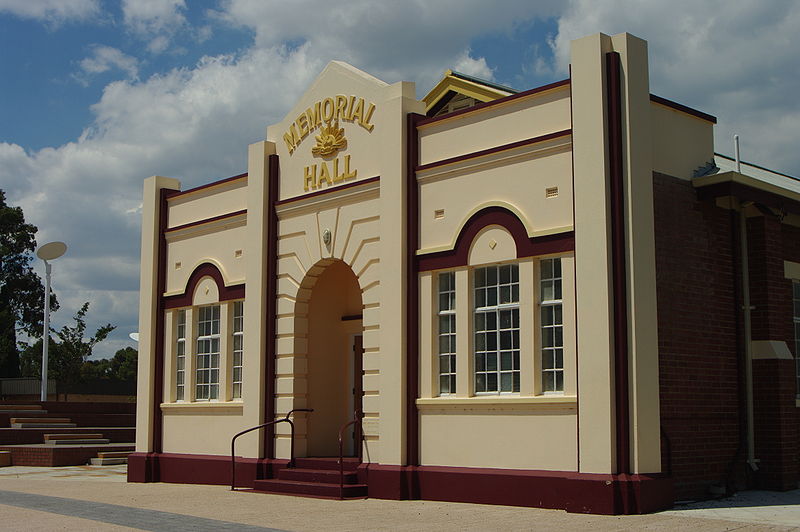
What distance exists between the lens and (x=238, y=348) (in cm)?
1989

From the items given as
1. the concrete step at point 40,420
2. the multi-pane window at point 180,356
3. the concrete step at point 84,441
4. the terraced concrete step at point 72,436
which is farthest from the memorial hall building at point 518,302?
the concrete step at point 40,420

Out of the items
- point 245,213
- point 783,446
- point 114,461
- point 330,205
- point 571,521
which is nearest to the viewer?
point 571,521

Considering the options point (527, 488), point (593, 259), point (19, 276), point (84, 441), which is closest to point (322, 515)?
point (527, 488)

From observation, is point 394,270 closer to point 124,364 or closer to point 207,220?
point 207,220

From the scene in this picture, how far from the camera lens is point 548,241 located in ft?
46.6

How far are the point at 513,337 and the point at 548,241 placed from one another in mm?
1526

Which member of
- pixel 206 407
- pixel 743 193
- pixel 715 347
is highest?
pixel 743 193

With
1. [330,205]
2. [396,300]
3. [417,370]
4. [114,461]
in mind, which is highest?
[330,205]

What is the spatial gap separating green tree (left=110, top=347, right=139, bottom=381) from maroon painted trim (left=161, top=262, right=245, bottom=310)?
5047 centimetres

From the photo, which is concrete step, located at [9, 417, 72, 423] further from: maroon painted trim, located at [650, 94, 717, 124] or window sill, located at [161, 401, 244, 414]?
maroon painted trim, located at [650, 94, 717, 124]

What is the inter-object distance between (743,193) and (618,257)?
8.91ft

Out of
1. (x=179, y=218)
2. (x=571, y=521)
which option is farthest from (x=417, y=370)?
(x=179, y=218)

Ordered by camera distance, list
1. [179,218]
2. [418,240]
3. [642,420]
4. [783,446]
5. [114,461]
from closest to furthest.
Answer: [642,420] < [783,446] < [418,240] < [179,218] < [114,461]

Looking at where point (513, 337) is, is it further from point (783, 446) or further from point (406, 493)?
point (783, 446)
